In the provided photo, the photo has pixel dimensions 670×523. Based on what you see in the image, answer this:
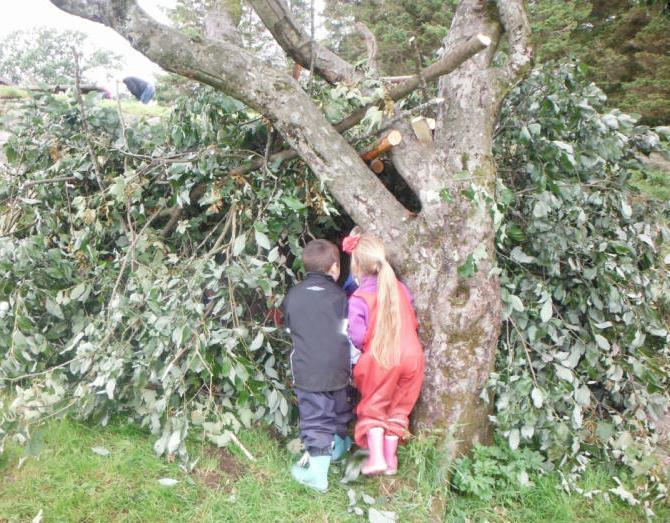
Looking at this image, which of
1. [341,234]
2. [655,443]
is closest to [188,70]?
[341,234]

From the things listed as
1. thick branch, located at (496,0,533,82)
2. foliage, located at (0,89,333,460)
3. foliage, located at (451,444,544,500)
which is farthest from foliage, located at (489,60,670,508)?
foliage, located at (0,89,333,460)

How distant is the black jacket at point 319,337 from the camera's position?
97.6 inches

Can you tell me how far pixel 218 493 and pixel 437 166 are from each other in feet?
6.69

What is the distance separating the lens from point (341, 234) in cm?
343

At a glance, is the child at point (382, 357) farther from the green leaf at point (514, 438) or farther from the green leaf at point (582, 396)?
the green leaf at point (582, 396)

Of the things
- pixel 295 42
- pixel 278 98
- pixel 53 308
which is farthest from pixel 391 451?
pixel 295 42

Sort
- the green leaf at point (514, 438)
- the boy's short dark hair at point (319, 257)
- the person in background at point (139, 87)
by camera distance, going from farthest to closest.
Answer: the person in background at point (139, 87)
the boy's short dark hair at point (319, 257)
the green leaf at point (514, 438)

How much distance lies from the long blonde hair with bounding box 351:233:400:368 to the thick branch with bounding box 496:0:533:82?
129 centimetres

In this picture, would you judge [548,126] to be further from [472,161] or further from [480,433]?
[480,433]

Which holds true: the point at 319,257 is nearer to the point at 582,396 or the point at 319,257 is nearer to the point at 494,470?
the point at 494,470

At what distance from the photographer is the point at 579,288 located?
2820 mm

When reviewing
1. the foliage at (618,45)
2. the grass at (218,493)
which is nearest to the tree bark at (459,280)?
the grass at (218,493)

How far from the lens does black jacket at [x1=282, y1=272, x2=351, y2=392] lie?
248cm

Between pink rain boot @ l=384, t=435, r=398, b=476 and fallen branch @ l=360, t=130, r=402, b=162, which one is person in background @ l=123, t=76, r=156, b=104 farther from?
pink rain boot @ l=384, t=435, r=398, b=476
